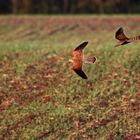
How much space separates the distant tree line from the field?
19.5 meters

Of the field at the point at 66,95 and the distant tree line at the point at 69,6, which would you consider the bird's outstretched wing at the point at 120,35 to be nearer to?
the field at the point at 66,95

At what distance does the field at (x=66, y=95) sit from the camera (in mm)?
7176

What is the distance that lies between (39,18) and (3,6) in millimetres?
7388

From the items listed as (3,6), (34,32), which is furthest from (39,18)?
(3,6)

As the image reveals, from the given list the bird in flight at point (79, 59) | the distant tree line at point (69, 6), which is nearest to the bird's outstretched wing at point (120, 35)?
the bird in flight at point (79, 59)

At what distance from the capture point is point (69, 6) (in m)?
31.2

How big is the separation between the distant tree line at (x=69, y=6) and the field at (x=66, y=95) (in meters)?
19.5

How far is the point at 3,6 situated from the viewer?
29.9 m

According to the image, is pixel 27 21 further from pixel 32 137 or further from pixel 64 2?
pixel 32 137

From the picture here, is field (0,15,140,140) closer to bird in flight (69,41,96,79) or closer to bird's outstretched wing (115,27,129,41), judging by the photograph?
bird in flight (69,41,96,79)

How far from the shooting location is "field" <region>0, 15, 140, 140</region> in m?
7.18

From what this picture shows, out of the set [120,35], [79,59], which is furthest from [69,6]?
[120,35]

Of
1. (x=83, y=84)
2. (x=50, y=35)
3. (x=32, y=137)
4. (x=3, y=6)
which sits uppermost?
(x=3, y=6)

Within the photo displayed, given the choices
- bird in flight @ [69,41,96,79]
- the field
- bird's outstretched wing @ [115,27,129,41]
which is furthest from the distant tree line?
bird's outstretched wing @ [115,27,129,41]
